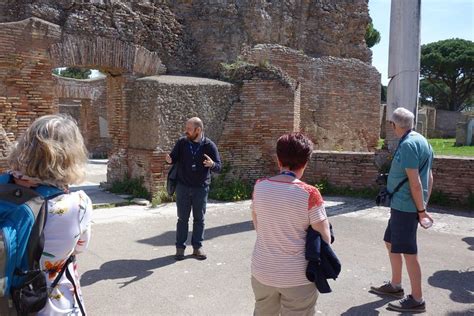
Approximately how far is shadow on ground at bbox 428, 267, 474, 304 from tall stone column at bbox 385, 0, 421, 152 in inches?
163

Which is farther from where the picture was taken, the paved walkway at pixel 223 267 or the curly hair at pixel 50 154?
the paved walkway at pixel 223 267

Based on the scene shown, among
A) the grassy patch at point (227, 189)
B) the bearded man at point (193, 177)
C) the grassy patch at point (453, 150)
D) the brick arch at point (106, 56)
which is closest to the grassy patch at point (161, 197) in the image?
the grassy patch at point (227, 189)

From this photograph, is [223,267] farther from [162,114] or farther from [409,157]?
[162,114]

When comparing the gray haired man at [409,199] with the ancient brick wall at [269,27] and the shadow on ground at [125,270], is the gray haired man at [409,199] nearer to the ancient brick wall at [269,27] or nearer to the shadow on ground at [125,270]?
the shadow on ground at [125,270]

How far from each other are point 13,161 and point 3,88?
22.3 feet

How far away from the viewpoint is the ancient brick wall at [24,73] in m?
7.89

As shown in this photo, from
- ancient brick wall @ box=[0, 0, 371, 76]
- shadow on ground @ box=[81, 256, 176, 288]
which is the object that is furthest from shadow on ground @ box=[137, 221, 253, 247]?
ancient brick wall @ box=[0, 0, 371, 76]

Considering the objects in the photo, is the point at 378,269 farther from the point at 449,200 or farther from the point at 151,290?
the point at 449,200

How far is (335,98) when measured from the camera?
14.2 metres

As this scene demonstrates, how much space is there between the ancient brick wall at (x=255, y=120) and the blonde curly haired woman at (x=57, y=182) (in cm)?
806

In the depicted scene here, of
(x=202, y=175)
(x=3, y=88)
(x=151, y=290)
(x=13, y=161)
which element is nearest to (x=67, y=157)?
(x=13, y=161)

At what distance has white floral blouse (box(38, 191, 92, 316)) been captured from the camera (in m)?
1.91

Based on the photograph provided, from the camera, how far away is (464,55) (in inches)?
1764

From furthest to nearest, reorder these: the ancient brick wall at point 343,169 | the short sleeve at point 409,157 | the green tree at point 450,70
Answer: the green tree at point 450,70 → the ancient brick wall at point 343,169 → the short sleeve at point 409,157
